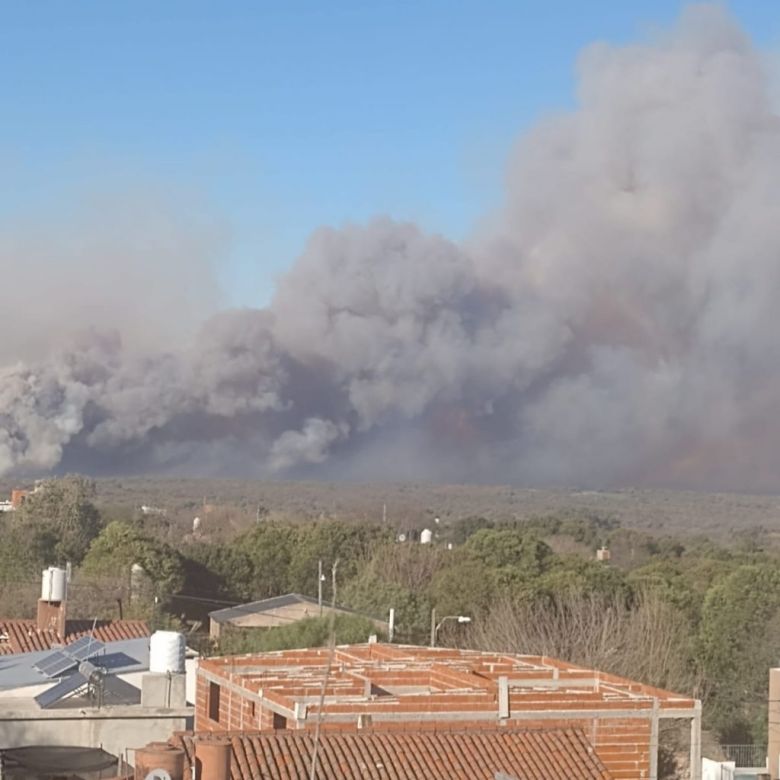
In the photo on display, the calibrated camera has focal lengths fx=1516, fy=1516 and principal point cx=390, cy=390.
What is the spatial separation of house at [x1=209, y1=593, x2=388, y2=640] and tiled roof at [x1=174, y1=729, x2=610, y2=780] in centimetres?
3331

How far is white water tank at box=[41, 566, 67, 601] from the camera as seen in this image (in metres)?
27.8

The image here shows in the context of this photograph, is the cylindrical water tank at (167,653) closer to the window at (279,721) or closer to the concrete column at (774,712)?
the window at (279,721)

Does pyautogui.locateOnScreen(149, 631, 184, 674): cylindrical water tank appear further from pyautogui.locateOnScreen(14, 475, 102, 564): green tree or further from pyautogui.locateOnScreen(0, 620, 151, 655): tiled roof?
pyautogui.locateOnScreen(14, 475, 102, 564): green tree

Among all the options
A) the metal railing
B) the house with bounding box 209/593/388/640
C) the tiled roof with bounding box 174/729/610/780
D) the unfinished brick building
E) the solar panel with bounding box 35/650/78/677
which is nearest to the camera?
the tiled roof with bounding box 174/729/610/780

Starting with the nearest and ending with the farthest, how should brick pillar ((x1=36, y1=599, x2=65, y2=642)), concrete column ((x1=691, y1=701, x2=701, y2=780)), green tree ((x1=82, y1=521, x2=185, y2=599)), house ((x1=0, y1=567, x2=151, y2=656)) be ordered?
concrete column ((x1=691, y1=701, x2=701, y2=780))
house ((x1=0, y1=567, x2=151, y2=656))
brick pillar ((x1=36, y1=599, x2=65, y2=642))
green tree ((x1=82, y1=521, x2=185, y2=599))

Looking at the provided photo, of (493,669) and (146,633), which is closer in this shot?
(493,669)

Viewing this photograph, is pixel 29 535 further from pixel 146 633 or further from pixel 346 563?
pixel 146 633

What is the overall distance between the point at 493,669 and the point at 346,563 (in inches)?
1676

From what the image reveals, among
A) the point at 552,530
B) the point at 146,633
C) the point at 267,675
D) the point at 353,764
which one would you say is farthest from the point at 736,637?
the point at 552,530

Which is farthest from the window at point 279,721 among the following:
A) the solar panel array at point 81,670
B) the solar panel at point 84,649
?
the solar panel at point 84,649

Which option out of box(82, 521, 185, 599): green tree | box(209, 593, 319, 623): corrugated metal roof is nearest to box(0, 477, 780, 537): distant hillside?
box(82, 521, 185, 599): green tree

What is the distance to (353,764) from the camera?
48.5 ft

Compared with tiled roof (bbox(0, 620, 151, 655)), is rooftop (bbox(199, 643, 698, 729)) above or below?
above

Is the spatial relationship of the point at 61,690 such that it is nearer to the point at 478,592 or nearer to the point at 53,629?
the point at 53,629
